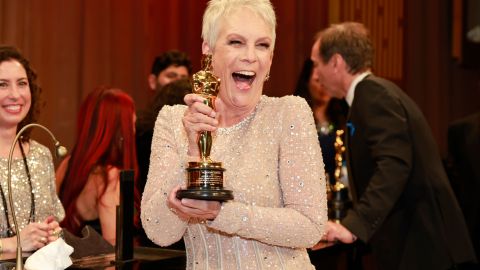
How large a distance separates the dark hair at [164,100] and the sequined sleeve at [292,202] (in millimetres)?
2141

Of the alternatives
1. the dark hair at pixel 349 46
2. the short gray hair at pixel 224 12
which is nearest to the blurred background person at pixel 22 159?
the short gray hair at pixel 224 12

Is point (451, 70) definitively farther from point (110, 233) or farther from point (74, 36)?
point (110, 233)

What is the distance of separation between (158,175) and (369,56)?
112 inches

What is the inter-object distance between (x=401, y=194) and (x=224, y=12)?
7.68 ft

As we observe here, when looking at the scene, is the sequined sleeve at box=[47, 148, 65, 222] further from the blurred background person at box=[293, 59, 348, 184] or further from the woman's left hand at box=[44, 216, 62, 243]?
the blurred background person at box=[293, 59, 348, 184]

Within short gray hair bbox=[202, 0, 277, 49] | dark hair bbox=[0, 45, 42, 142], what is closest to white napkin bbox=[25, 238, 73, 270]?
short gray hair bbox=[202, 0, 277, 49]

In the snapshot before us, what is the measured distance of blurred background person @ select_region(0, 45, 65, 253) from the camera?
3702 millimetres

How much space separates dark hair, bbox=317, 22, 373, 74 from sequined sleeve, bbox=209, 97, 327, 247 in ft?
8.30

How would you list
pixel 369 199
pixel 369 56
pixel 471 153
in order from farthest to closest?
pixel 471 153, pixel 369 56, pixel 369 199

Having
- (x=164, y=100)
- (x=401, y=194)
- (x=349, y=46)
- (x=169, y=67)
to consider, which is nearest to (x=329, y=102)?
(x=169, y=67)

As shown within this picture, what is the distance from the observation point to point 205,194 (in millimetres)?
2027

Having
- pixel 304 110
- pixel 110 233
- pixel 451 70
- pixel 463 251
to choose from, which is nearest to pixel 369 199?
pixel 463 251

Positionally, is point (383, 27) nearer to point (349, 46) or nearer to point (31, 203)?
point (349, 46)

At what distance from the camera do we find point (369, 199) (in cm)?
422
